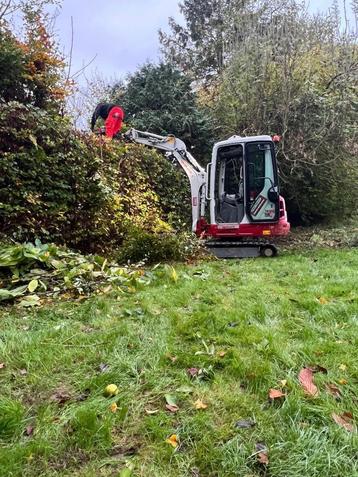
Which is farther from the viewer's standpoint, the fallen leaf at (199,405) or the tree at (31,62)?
the tree at (31,62)

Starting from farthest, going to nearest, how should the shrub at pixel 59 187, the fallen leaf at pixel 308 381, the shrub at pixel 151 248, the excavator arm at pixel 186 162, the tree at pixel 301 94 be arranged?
the tree at pixel 301 94, the excavator arm at pixel 186 162, the shrub at pixel 151 248, the shrub at pixel 59 187, the fallen leaf at pixel 308 381

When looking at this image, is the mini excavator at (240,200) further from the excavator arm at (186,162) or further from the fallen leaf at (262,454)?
the fallen leaf at (262,454)

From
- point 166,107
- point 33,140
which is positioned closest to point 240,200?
point 33,140

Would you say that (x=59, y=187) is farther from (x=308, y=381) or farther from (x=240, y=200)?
(x=308, y=381)

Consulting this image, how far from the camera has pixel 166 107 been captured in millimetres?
11672

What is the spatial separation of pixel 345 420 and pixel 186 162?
24.2 feet

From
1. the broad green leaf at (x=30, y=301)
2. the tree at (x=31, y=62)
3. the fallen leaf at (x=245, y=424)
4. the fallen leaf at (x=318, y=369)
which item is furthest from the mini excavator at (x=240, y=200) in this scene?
the fallen leaf at (x=245, y=424)

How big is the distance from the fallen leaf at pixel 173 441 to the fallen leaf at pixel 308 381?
2.64 feet

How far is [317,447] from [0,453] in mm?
1430

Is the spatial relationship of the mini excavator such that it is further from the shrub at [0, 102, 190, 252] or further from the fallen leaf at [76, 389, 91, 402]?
the fallen leaf at [76, 389, 91, 402]

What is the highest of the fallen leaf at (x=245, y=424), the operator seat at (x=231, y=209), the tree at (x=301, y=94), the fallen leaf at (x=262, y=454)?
the tree at (x=301, y=94)

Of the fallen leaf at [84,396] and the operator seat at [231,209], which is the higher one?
the operator seat at [231,209]

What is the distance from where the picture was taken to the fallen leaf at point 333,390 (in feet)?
7.16

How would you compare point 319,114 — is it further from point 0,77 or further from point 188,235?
point 0,77
